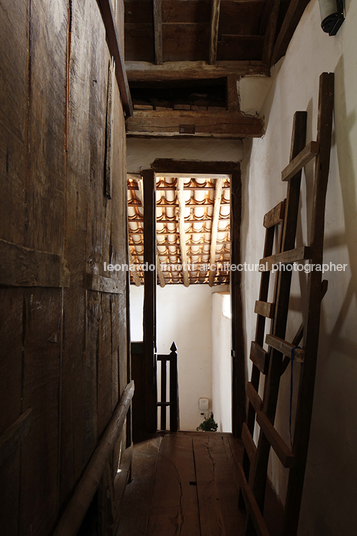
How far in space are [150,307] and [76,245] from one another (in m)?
2.10

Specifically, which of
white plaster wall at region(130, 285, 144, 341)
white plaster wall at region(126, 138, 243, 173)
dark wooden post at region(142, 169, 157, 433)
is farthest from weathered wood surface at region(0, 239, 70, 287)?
white plaster wall at region(130, 285, 144, 341)

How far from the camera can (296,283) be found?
1851mm

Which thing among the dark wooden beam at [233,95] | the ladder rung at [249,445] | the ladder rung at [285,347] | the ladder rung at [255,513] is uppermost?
the dark wooden beam at [233,95]

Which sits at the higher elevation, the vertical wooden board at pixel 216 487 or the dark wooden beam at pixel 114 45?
the dark wooden beam at pixel 114 45

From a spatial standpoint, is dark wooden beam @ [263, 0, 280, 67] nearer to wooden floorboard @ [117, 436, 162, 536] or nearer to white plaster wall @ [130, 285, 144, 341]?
wooden floorboard @ [117, 436, 162, 536]

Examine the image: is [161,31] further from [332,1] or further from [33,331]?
[33,331]

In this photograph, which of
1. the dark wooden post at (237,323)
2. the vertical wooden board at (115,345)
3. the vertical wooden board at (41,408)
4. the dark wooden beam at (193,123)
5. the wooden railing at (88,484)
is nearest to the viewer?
the vertical wooden board at (41,408)

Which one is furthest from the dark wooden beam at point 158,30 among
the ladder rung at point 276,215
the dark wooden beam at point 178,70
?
the ladder rung at point 276,215

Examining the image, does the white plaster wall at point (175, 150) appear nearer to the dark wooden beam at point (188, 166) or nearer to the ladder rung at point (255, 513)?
the dark wooden beam at point (188, 166)

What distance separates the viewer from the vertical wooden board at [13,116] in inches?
24.7

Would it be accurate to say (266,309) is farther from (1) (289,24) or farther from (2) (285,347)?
(1) (289,24)

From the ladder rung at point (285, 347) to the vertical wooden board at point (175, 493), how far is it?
1172 mm

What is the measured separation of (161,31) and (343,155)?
195cm

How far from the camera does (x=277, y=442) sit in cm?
143
